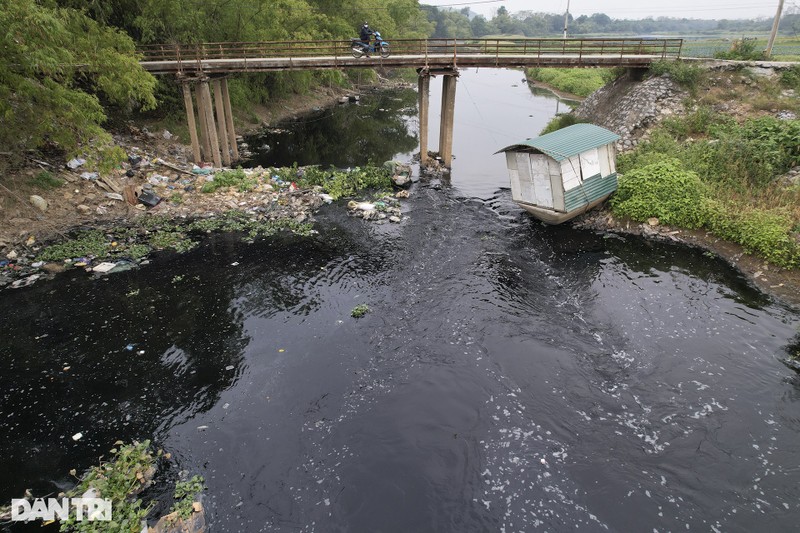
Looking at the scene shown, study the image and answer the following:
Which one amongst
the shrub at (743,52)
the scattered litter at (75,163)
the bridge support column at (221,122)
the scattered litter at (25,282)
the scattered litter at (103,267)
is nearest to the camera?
the scattered litter at (25,282)

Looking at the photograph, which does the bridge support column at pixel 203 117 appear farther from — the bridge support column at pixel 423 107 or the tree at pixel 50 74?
the bridge support column at pixel 423 107

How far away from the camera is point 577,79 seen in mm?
47656

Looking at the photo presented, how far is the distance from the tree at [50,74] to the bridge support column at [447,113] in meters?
12.9

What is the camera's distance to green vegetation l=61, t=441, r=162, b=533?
6938mm

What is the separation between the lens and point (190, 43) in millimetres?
25016

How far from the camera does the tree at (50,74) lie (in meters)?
11.6

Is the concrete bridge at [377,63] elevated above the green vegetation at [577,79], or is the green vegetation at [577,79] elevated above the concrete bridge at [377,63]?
the concrete bridge at [377,63]

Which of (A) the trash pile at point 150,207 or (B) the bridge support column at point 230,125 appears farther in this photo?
(B) the bridge support column at point 230,125

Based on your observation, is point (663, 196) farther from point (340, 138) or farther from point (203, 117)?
point (340, 138)

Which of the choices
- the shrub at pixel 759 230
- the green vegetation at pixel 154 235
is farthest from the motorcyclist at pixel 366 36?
the shrub at pixel 759 230

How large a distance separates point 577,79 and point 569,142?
36.8 m

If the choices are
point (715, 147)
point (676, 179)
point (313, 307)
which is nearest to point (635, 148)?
point (715, 147)

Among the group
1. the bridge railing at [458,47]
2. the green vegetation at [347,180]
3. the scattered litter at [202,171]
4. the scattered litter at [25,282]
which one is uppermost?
the bridge railing at [458,47]

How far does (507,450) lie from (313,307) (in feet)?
21.3
